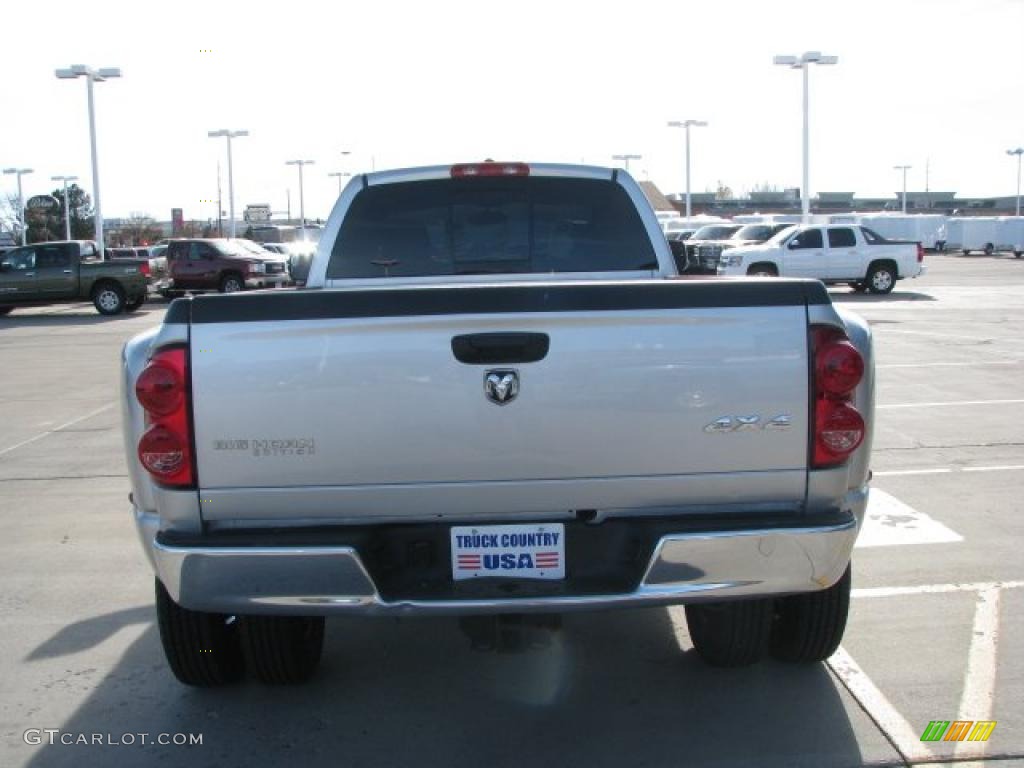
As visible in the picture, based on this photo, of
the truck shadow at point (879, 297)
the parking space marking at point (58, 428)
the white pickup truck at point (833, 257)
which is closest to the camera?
the parking space marking at point (58, 428)

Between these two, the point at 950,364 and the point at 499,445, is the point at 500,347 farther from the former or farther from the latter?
the point at 950,364

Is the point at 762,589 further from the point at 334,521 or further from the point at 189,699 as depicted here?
the point at 189,699

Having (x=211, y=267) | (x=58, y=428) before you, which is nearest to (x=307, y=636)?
(x=58, y=428)

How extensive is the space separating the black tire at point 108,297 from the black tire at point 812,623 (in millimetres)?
24937

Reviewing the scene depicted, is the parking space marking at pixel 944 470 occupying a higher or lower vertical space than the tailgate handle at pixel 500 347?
lower

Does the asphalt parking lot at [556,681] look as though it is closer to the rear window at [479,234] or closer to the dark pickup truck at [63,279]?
the rear window at [479,234]

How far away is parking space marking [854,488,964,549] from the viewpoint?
20.3 ft

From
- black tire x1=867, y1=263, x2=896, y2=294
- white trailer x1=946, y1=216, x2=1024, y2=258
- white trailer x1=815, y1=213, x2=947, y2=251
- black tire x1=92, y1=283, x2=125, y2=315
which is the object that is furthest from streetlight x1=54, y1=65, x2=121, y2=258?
white trailer x1=946, y1=216, x2=1024, y2=258

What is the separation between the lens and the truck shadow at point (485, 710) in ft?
12.3

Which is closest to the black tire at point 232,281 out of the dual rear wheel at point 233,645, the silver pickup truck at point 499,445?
the dual rear wheel at point 233,645

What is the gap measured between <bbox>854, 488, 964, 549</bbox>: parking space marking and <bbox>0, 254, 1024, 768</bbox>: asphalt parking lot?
21 millimetres

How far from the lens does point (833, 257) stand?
2809cm

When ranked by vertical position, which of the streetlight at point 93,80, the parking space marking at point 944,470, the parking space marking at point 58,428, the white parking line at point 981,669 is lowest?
the white parking line at point 981,669

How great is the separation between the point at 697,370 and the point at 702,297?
25cm
